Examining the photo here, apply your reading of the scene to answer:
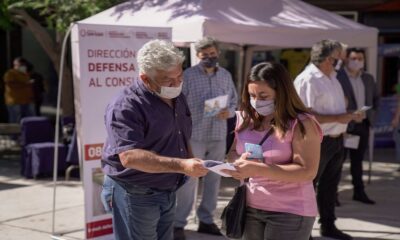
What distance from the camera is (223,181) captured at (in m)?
9.14

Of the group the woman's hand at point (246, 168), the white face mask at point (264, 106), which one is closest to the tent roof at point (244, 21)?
the white face mask at point (264, 106)

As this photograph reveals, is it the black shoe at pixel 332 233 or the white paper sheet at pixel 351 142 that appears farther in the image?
the white paper sheet at pixel 351 142

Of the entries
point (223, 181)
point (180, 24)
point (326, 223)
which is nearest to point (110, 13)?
point (180, 24)

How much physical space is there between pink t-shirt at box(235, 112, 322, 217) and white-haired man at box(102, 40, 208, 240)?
0.37 metres

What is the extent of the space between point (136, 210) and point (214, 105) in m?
2.65

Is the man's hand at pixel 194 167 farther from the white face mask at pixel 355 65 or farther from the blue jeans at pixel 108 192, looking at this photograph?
the white face mask at pixel 355 65

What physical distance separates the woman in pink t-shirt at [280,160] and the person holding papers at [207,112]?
248 centimetres

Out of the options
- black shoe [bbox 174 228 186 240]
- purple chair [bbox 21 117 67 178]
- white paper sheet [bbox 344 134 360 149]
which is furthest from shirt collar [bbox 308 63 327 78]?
purple chair [bbox 21 117 67 178]

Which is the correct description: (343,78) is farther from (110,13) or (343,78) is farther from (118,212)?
(118,212)

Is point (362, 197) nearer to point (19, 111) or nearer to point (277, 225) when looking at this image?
point (277, 225)

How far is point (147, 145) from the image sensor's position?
3445 millimetres

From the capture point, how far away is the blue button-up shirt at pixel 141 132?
3.38 metres

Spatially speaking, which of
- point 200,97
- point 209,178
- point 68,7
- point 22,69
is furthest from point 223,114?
point 22,69

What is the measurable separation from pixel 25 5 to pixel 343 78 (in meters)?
5.05
